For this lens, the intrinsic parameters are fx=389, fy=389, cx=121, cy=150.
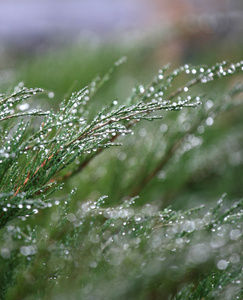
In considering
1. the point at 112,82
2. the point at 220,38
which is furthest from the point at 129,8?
the point at 112,82

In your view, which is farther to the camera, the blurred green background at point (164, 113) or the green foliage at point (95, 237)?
the blurred green background at point (164, 113)

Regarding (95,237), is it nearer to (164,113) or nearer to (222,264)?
(222,264)

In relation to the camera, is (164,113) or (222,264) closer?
(222,264)

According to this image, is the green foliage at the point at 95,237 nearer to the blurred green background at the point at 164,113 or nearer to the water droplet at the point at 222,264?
the water droplet at the point at 222,264

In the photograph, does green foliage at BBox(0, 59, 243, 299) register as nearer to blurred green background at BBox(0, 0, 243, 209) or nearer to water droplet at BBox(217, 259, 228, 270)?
water droplet at BBox(217, 259, 228, 270)

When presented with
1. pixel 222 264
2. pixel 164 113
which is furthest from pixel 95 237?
pixel 164 113

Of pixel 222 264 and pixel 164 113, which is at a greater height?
pixel 164 113

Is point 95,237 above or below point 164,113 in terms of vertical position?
below

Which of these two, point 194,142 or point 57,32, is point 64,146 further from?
point 57,32

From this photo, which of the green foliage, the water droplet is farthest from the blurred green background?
the water droplet

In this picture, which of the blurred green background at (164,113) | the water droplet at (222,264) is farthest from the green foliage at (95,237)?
the blurred green background at (164,113)

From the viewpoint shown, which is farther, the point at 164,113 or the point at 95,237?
the point at 164,113
